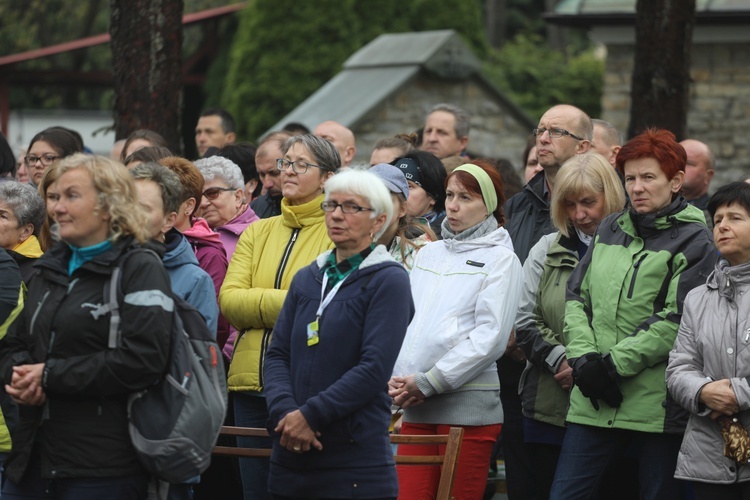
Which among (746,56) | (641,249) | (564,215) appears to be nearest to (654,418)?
(641,249)

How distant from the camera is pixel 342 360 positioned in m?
5.00

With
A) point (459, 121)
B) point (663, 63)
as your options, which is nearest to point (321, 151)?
point (459, 121)

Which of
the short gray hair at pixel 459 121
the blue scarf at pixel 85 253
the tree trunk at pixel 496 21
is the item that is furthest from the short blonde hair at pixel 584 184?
the tree trunk at pixel 496 21

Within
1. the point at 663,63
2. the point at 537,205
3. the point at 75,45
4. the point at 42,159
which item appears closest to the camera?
the point at 537,205

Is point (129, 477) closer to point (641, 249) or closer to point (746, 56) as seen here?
point (641, 249)

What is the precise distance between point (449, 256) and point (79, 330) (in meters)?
2.30

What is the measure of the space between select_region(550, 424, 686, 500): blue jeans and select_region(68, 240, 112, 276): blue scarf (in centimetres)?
248

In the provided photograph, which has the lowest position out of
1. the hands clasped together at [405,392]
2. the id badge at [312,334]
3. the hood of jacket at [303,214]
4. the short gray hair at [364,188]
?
the hands clasped together at [405,392]

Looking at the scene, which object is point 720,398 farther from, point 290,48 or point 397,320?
point 290,48

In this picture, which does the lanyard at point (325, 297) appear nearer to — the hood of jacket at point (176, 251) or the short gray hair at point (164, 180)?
the hood of jacket at point (176, 251)

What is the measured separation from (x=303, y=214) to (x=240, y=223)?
0.95 m

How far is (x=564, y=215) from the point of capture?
6.54m

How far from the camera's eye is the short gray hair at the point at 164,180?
18.8 feet

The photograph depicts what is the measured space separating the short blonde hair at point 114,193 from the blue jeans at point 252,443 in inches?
62.2
